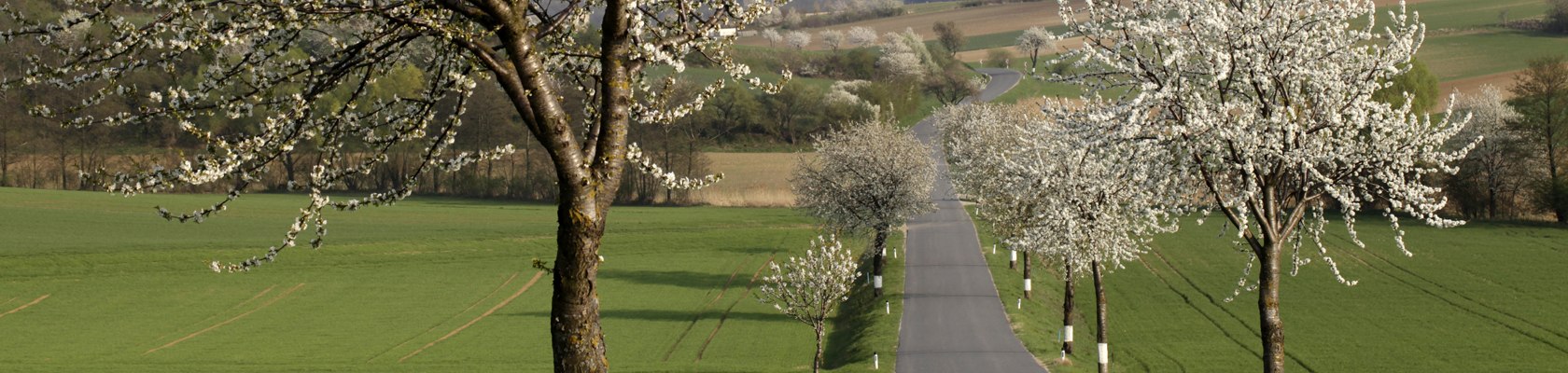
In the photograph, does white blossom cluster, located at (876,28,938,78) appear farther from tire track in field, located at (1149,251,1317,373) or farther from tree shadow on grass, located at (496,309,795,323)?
tree shadow on grass, located at (496,309,795,323)

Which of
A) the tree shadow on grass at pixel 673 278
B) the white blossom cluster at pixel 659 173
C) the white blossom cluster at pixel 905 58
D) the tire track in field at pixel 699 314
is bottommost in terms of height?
the tire track in field at pixel 699 314

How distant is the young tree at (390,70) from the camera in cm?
848

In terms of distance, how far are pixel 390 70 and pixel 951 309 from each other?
44998 mm

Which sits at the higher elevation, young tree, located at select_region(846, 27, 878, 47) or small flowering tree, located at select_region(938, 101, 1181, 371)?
young tree, located at select_region(846, 27, 878, 47)

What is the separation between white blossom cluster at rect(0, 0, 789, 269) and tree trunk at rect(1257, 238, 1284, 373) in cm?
1055

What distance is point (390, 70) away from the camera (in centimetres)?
1046

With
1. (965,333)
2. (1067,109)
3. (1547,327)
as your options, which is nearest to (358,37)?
(1067,109)

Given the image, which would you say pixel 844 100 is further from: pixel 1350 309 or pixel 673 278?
pixel 1350 309

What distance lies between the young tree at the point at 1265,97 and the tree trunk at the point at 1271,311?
0.02 metres

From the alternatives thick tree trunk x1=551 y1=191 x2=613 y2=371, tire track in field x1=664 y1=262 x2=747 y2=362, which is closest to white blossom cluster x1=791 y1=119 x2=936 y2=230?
tire track in field x1=664 y1=262 x2=747 y2=362

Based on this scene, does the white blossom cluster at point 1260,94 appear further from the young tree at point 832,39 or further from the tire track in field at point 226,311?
the young tree at point 832,39

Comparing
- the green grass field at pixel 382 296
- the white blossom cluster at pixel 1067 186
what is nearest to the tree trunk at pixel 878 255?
the green grass field at pixel 382 296

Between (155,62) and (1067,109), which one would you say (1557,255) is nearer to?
(1067,109)

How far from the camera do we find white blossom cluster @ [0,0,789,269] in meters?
8.46
